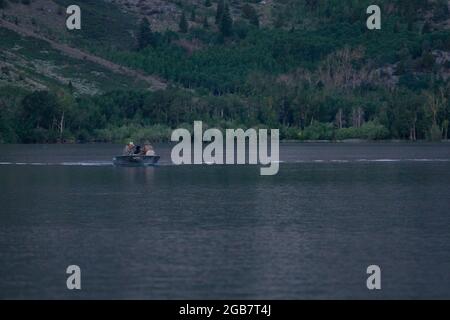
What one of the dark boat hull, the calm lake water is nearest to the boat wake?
the dark boat hull

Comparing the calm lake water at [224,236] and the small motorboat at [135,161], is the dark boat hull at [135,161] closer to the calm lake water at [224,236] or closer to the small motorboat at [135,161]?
the small motorboat at [135,161]

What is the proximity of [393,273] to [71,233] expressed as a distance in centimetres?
1638

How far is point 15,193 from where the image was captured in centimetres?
7512

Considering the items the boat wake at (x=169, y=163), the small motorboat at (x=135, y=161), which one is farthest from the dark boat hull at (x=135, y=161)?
the boat wake at (x=169, y=163)

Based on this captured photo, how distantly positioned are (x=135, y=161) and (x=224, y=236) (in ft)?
179

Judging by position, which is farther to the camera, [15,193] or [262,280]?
[15,193]

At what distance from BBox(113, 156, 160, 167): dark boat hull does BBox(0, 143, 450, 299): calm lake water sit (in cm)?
1326

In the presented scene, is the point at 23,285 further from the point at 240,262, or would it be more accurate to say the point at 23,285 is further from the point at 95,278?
the point at 240,262

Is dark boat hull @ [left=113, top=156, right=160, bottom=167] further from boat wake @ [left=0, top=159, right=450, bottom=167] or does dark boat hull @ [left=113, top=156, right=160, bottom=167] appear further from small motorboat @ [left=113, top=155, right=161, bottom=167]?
boat wake @ [left=0, top=159, right=450, bottom=167]

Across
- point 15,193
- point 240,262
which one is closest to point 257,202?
point 15,193

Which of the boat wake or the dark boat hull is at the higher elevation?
the dark boat hull

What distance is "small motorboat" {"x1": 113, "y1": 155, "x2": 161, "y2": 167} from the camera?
105688 millimetres

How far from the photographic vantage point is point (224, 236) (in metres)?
52.1
